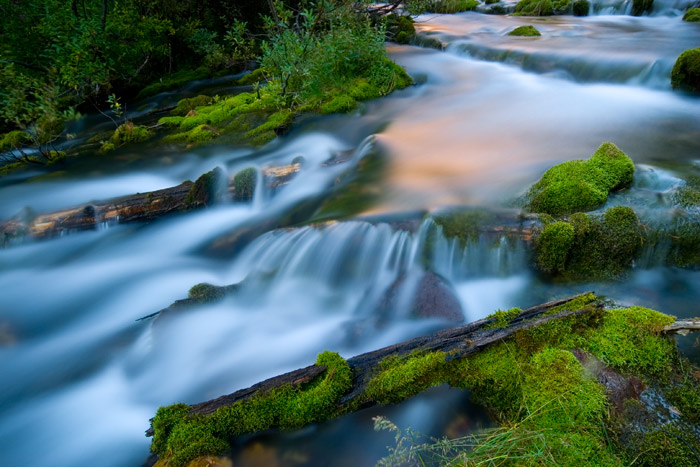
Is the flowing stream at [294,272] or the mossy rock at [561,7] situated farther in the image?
the mossy rock at [561,7]

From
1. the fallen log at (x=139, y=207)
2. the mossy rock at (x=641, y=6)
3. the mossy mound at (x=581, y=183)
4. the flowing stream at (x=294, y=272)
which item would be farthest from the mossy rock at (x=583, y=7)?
the fallen log at (x=139, y=207)

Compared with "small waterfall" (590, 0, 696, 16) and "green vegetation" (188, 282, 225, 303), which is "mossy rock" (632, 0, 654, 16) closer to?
"small waterfall" (590, 0, 696, 16)

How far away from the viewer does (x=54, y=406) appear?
12.4ft

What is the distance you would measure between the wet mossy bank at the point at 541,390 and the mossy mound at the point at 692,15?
14.9 metres

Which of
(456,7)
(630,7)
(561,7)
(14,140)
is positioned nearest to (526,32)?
(630,7)

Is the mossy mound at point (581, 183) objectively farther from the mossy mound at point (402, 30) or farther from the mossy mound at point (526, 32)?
the mossy mound at point (402, 30)

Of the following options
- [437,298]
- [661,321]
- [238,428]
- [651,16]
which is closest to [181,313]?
[238,428]

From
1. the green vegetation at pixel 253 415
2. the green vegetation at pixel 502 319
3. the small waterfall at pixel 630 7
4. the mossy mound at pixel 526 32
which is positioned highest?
the small waterfall at pixel 630 7

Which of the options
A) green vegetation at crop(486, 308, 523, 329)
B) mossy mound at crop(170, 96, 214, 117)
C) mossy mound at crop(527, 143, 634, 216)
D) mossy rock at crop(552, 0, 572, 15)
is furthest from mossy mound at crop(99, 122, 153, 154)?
mossy rock at crop(552, 0, 572, 15)

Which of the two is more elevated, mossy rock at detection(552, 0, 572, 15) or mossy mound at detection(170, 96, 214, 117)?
mossy rock at detection(552, 0, 572, 15)

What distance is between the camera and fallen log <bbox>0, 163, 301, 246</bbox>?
232 inches

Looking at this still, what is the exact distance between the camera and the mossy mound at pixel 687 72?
790 cm

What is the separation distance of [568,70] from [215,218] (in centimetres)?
896

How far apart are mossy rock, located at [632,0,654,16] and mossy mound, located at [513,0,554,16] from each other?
316 centimetres
